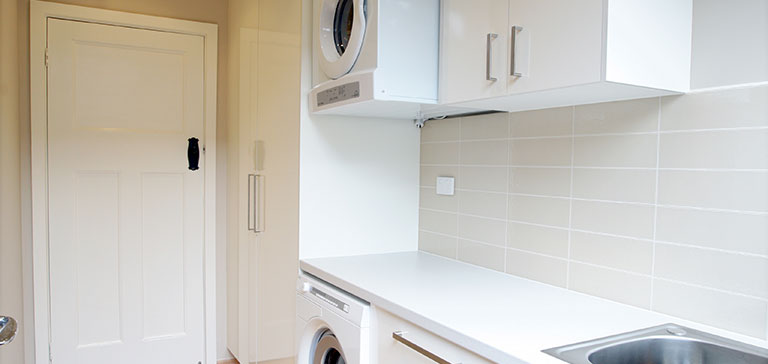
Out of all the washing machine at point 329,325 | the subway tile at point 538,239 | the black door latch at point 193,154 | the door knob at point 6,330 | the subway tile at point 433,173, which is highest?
the black door latch at point 193,154

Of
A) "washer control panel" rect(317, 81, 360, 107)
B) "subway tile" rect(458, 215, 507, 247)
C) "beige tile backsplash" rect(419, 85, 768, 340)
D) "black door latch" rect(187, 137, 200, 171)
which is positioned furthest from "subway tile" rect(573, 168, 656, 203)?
"black door latch" rect(187, 137, 200, 171)

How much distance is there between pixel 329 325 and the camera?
1771mm

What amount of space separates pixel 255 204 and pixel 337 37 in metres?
1.03

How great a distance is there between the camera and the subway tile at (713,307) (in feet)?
3.85

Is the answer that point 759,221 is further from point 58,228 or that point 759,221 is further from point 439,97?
point 58,228

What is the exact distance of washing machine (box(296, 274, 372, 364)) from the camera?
1.58 m

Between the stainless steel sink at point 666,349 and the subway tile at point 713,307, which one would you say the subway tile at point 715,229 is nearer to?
the subway tile at point 713,307

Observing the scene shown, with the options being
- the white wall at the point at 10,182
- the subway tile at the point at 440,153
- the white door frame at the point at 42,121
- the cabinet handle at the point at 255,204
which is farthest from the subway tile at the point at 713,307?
the white door frame at the point at 42,121

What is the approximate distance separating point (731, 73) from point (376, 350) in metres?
1.21

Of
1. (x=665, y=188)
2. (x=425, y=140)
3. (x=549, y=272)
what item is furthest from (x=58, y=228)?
(x=665, y=188)

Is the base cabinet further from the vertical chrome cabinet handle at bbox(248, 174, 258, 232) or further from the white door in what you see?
the white door

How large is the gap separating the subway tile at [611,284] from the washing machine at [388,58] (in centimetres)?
74

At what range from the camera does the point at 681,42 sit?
129 centimetres

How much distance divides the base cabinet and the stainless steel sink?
0.23m
